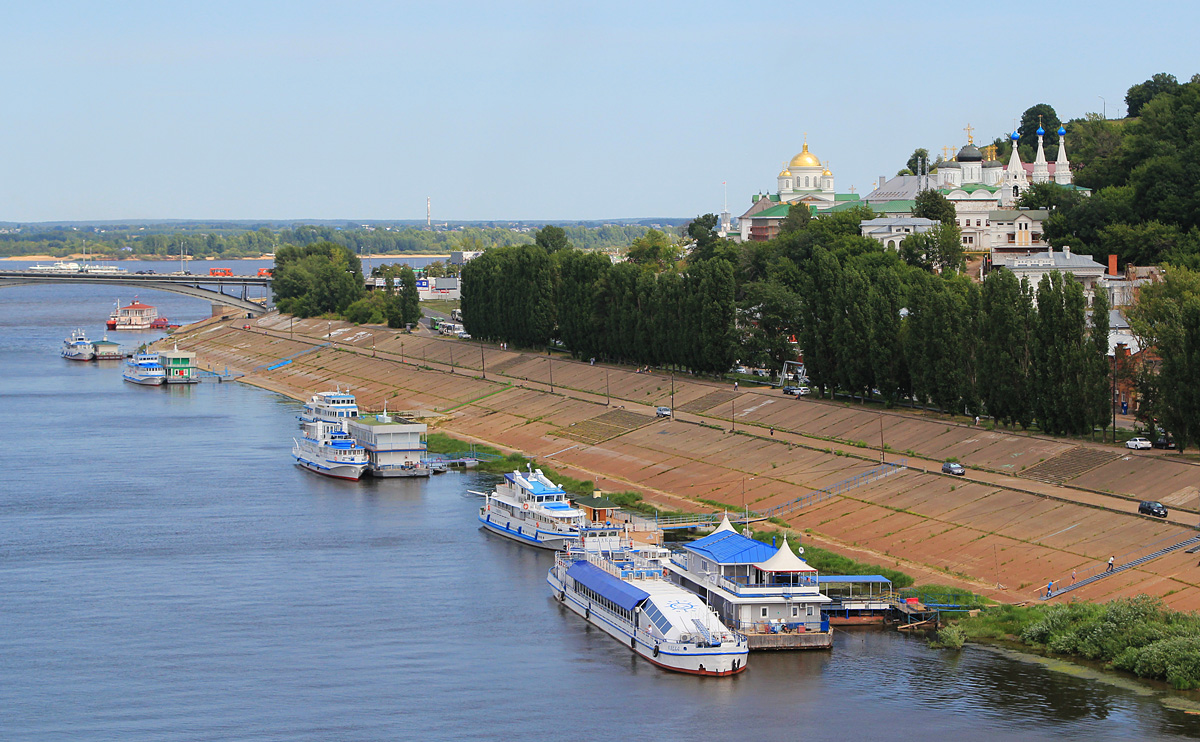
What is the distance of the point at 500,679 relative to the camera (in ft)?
139

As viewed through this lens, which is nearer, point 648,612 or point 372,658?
point 372,658

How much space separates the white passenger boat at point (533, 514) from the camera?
→ 6025cm

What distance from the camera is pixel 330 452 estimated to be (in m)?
80.4

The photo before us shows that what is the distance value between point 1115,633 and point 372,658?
72.1ft

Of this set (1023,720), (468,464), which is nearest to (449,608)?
(1023,720)

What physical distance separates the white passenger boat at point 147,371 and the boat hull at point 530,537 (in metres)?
76.3

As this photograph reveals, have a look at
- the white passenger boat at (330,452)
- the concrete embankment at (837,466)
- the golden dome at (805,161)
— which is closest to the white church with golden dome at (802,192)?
the golden dome at (805,161)

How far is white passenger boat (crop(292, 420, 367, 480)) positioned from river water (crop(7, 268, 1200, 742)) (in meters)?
9.48

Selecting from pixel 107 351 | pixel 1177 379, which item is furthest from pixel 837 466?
pixel 107 351

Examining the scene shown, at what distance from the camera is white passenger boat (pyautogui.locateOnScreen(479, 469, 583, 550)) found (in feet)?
198

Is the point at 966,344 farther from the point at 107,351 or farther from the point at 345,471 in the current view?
the point at 107,351

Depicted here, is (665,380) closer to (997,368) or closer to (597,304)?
(597,304)

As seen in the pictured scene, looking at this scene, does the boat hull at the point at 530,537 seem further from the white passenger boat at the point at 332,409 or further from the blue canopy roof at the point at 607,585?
the white passenger boat at the point at 332,409

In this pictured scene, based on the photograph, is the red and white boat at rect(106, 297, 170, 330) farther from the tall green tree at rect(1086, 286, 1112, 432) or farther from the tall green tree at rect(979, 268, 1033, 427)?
the tall green tree at rect(1086, 286, 1112, 432)
